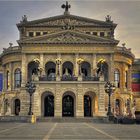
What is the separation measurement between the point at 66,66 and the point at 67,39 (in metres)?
6.28

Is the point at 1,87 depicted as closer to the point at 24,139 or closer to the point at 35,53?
the point at 35,53

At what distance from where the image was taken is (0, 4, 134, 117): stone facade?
91.2 m

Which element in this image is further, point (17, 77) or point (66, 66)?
point (17, 77)

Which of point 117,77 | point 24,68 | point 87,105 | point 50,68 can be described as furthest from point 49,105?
point 117,77

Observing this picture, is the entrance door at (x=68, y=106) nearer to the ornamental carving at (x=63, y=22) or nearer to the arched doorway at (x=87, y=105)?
the arched doorway at (x=87, y=105)

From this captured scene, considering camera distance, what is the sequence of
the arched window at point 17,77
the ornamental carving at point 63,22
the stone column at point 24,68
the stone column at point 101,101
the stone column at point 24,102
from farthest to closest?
the arched window at point 17,77, the ornamental carving at point 63,22, the stone column at point 24,68, the stone column at point 24,102, the stone column at point 101,101

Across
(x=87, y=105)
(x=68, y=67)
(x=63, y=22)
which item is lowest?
(x=87, y=105)

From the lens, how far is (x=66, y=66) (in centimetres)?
10119

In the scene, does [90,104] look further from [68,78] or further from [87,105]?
[68,78]

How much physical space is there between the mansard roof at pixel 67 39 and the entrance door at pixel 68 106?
11.7 meters

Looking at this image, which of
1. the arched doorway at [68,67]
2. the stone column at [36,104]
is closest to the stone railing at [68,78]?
the stone column at [36,104]

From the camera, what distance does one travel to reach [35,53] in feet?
325

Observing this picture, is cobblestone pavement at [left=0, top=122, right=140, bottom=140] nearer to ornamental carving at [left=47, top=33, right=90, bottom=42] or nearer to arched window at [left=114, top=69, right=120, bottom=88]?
ornamental carving at [left=47, top=33, right=90, bottom=42]

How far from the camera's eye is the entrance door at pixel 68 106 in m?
96.4
